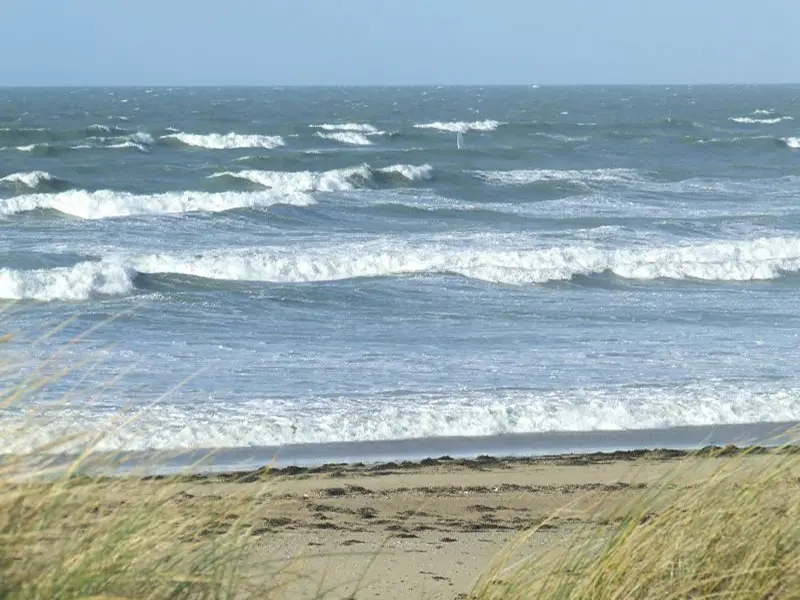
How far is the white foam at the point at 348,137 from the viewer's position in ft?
155

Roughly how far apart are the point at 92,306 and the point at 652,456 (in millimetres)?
8857

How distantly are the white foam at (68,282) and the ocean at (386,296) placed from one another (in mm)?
35

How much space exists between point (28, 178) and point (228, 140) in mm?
18453

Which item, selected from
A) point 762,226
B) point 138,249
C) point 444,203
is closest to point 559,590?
point 138,249

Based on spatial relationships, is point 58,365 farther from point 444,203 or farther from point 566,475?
point 444,203

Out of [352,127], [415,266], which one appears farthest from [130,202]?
[352,127]

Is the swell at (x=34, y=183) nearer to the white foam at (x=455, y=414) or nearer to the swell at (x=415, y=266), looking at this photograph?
the swell at (x=415, y=266)

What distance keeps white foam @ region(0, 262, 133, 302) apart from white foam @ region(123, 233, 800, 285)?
36.9 inches

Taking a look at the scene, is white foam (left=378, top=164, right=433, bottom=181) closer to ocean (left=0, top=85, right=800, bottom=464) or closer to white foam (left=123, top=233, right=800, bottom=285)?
ocean (left=0, top=85, right=800, bottom=464)

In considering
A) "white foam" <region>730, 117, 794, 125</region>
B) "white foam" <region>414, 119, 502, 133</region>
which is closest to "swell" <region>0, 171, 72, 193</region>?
"white foam" <region>414, 119, 502, 133</region>

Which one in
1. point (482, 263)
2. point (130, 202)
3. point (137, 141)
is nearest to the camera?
point (482, 263)

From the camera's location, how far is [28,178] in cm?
2892

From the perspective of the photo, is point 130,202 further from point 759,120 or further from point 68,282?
point 759,120

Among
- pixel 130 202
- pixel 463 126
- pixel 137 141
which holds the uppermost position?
pixel 463 126
